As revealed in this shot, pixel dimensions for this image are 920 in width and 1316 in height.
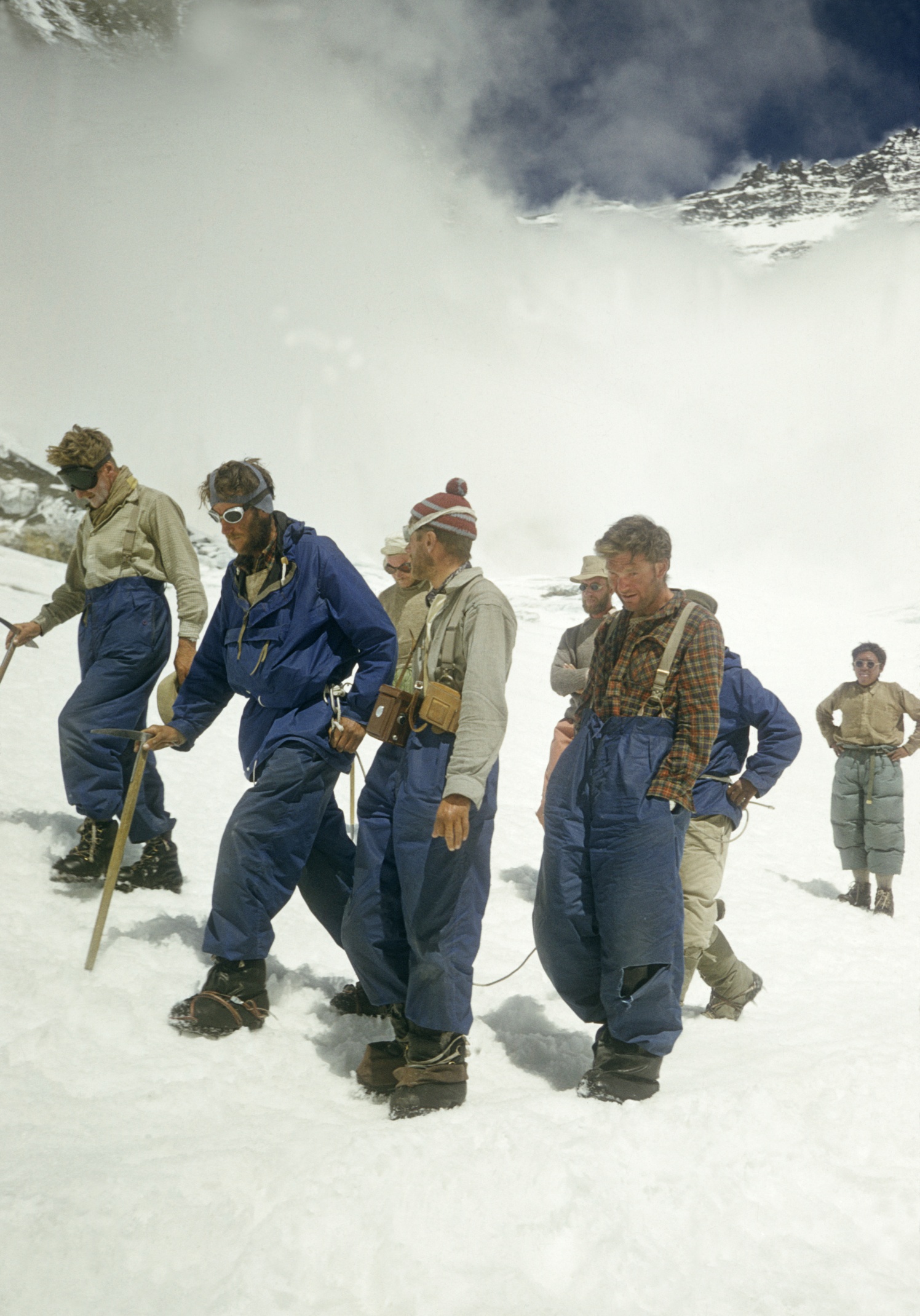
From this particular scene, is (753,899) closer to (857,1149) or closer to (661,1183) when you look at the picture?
(857,1149)

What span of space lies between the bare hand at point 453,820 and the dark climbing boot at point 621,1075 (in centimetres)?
88

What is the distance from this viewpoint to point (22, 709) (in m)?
7.80

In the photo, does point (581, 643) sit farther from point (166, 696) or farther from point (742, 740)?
point (166, 696)

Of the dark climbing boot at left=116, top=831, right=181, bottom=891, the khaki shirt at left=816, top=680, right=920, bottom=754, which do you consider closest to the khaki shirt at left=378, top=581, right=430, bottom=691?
the dark climbing boot at left=116, top=831, right=181, bottom=891

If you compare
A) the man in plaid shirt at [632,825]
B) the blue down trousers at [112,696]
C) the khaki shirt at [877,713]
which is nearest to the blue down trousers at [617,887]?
the man in plaid shirt at [632,825]

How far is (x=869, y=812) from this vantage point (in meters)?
7.39

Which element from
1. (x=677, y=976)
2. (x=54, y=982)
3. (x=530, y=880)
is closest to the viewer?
(x=677, y=976)

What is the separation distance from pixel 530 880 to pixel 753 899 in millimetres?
1821

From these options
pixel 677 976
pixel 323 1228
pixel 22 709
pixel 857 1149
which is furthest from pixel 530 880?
pixel 22 709

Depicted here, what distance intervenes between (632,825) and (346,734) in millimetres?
1053

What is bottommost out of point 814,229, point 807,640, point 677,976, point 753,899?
point 753,899

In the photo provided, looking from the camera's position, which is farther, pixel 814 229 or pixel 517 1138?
pixel 814 229

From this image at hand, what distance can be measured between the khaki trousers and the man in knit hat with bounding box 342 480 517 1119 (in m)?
1.23

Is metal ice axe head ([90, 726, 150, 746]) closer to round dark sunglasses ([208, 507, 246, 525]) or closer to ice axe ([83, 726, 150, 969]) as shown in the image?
ice axe ([83, 726, 150, 969])
